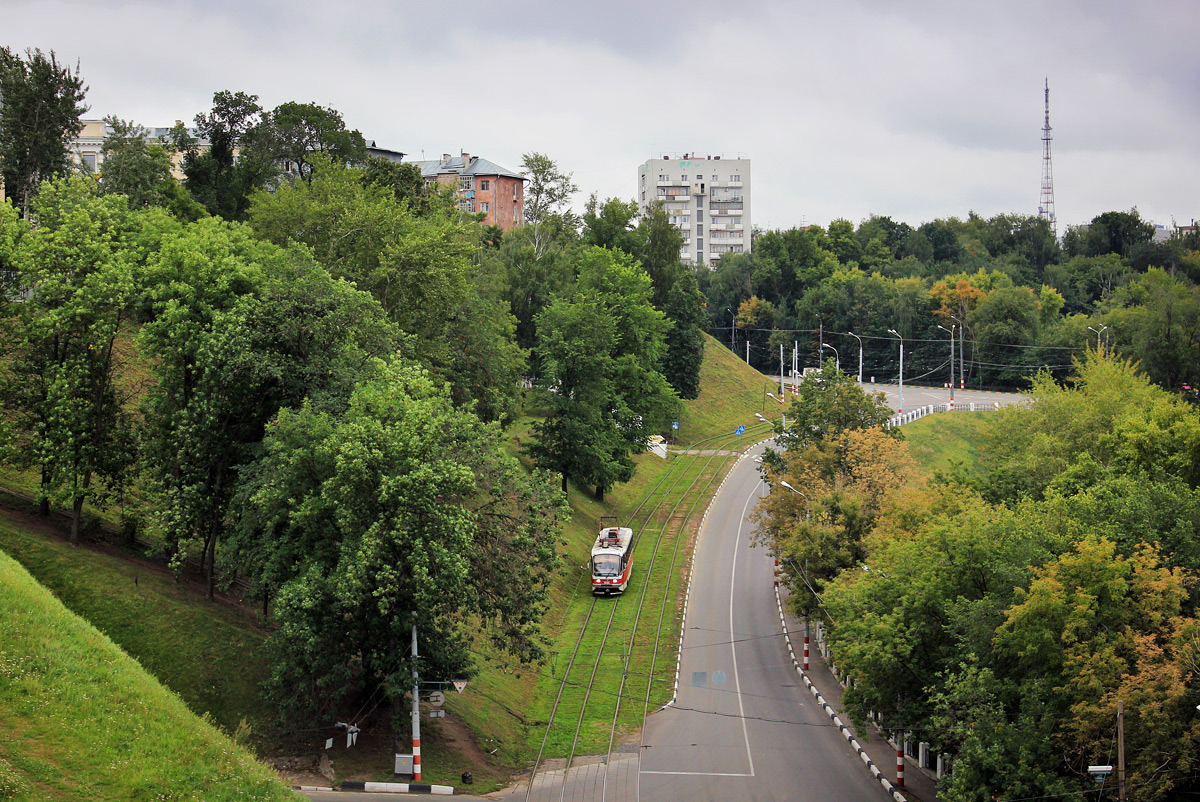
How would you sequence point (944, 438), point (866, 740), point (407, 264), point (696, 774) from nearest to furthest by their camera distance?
point (696, 774) < point (866, 740) < point (407, 264) < point (944, 438)

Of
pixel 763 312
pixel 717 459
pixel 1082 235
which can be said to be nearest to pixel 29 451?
pixel 717 459

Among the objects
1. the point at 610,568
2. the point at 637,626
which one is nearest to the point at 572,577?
the point at 610,568

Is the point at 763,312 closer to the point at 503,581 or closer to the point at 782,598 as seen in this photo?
the point at 782,598

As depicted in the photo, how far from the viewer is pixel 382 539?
24141 millimetres

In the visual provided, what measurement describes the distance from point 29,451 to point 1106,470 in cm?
3434

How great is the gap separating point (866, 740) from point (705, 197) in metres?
149

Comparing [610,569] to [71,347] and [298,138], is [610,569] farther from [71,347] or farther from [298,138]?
[298,138]

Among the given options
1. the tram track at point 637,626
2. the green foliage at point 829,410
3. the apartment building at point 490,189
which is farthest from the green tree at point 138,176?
the apartment building at point 490,189

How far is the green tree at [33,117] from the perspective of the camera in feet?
147

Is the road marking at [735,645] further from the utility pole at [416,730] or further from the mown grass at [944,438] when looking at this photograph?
the mown grass at [944,438]

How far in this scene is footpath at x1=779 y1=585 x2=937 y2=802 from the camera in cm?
2781

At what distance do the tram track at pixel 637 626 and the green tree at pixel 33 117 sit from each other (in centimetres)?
3142

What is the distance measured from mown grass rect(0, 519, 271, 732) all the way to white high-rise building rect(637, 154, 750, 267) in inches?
5898

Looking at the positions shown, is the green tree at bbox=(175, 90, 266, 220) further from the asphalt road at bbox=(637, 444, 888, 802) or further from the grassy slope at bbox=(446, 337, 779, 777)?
the asphalt road at bbox=(637, 444, 888, 802)
